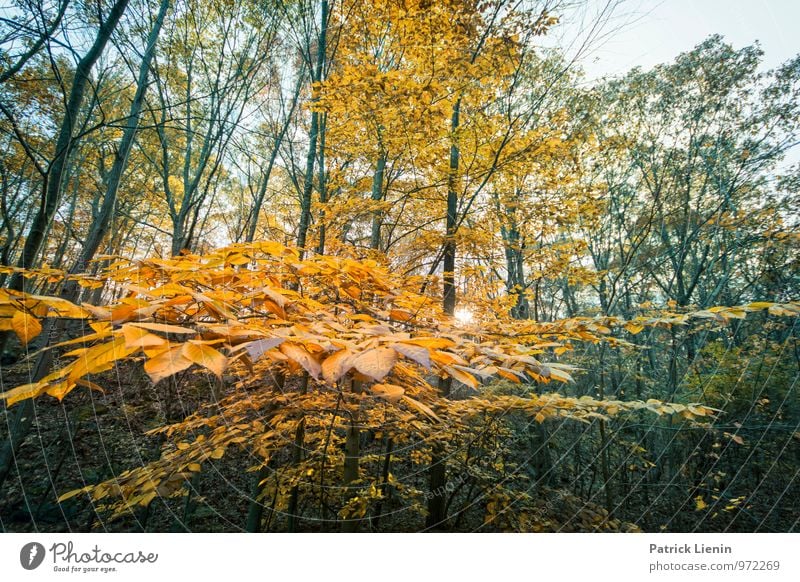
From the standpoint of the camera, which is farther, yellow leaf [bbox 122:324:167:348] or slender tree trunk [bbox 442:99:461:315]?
slender tree trunk [bbox 442:99:461:315]

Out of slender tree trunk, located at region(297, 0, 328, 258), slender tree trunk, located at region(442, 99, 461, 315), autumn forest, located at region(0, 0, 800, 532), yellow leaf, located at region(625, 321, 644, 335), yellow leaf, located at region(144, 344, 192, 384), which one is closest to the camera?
yellow leaf, located at region(144, 344, 192, 384)

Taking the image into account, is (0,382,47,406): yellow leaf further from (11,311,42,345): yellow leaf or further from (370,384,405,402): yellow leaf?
(370,384,405,402): yellow leaf

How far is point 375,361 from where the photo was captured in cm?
47

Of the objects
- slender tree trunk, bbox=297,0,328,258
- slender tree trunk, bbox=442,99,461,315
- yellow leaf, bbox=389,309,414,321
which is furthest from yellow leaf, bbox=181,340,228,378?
slender tree trunk, bbox=442,99,461,315

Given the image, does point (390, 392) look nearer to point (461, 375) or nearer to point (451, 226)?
point (461, 375)

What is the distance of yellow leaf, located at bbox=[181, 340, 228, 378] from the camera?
0.43m

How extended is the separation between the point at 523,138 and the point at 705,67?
4.33 m

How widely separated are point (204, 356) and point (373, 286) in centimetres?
76

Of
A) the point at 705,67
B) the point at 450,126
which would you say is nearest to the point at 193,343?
Result: the point at 450,126

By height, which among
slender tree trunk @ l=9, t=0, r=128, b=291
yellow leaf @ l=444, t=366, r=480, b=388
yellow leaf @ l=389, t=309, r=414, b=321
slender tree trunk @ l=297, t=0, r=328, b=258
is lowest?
yellow leaf @ l=444, t=366, r=480, b=388

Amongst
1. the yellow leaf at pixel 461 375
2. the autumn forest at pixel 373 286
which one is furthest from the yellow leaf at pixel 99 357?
the yellow leaf at pixel 461 375

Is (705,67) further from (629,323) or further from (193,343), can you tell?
(193,343)

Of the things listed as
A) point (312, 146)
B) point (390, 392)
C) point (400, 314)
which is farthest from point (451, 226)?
point (390, 392)

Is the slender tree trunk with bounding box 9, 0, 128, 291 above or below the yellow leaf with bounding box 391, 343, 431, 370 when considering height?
above
